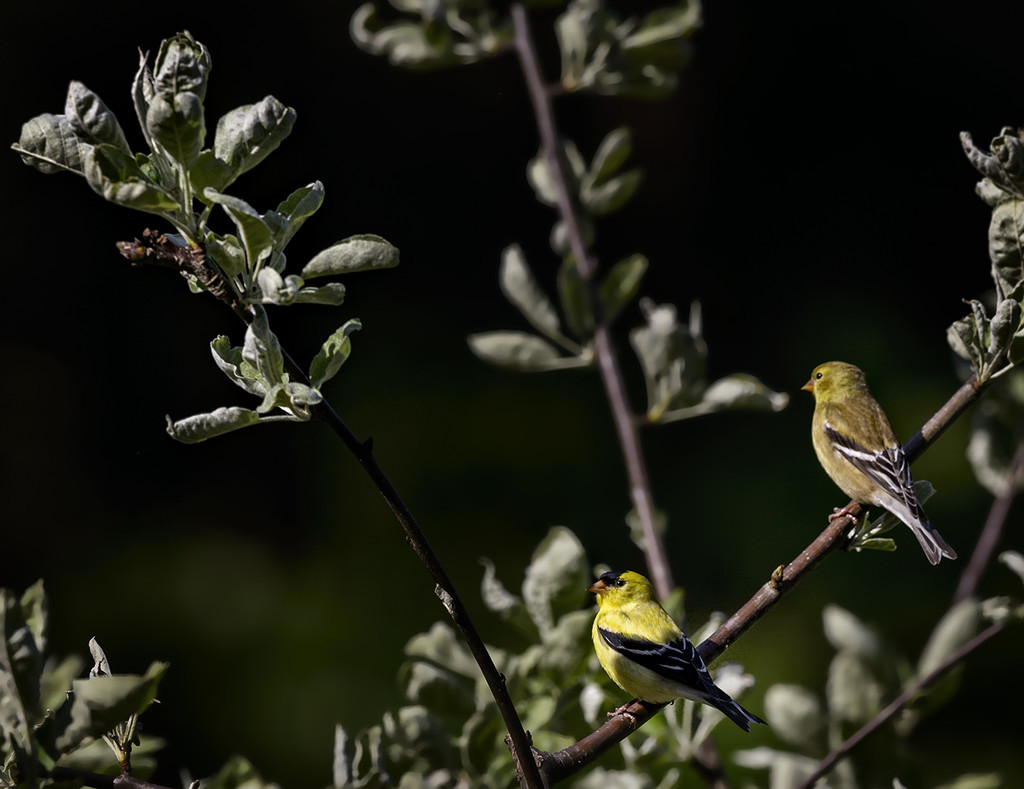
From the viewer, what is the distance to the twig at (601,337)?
3.41 ft

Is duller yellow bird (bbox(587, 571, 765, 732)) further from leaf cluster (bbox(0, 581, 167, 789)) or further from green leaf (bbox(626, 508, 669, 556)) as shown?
leaf cluster (bbox(0, 581, 167, 789))

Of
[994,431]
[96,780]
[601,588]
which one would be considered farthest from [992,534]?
[96,780]

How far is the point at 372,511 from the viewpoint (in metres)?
2.36

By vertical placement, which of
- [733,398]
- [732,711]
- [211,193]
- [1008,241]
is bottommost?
[732,711]

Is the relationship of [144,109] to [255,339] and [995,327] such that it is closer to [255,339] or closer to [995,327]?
[255,339]

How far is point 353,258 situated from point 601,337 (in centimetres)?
62

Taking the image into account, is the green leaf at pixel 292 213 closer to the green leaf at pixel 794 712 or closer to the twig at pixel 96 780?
the twig at pixel 96 780

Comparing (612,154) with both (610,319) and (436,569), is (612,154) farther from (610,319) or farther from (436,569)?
(436,569)

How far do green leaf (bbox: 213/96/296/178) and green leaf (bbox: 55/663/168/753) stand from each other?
0.25 meters

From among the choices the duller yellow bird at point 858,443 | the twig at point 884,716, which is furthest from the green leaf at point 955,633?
the duller yellow bird at point 858,443

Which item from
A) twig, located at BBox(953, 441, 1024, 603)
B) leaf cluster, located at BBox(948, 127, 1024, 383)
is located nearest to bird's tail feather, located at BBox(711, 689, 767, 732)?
twig, located at BBox(953, 441, 1024, 603)

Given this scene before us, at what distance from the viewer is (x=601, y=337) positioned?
1153mm

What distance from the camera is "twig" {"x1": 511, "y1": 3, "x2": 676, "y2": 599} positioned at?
1.04 m

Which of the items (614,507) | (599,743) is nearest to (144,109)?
(599,743)
